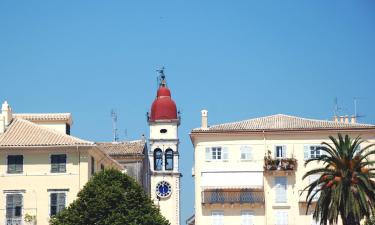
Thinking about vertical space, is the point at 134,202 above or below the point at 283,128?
below

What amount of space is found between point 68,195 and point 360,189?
88.9 ft

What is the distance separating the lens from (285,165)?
122 m

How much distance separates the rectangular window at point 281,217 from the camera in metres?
122

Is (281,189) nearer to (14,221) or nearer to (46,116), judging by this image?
(46,116)

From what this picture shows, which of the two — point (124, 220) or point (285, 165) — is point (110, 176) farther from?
point (285, 165)

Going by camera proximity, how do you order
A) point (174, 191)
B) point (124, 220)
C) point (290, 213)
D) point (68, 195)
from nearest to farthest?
point (124, 220), point (68, 195), point (290, 213), point (174, 191)

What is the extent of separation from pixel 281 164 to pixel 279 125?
5129 millimetres

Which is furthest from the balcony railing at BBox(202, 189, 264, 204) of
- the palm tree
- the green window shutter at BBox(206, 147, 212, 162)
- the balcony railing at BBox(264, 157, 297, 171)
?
the palm tree

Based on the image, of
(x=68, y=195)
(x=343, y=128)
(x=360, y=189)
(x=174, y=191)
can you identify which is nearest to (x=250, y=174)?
(x=343, y=128)

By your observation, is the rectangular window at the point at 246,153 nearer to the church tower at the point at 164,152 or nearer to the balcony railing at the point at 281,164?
the balcony railing at the point at 281,164

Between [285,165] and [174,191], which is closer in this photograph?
[285,165]

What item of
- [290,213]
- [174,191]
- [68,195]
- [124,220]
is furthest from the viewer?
[174,191]

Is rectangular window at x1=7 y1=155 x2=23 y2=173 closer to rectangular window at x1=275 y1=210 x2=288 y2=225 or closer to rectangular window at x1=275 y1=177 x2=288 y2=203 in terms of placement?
rectangular window at x1=275 y1=177 x2=288 y2=203

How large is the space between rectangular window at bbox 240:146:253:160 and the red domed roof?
4653 centimetres
